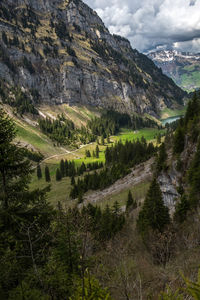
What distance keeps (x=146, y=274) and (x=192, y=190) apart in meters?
20.3

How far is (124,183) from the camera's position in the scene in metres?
82.3

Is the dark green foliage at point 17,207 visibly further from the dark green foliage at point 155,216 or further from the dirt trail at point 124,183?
the dirt trail at point 124,183

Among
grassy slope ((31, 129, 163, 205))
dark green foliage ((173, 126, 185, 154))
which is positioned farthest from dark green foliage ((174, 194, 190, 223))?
grassy slope ((31, 129, 163, 205))

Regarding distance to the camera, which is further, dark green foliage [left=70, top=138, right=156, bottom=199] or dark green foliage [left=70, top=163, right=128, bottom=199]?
dark green foliage [left=70, top=138, right=156, bottom=199]

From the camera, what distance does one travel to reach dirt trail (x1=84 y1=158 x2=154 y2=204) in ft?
254

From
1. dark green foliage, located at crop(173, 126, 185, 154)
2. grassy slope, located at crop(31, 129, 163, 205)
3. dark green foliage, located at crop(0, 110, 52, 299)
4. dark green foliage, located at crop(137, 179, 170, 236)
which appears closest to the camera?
dark green foliage, located at crop(0, 110, 52, 299)

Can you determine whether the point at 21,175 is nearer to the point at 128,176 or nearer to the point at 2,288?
the point at 2,288

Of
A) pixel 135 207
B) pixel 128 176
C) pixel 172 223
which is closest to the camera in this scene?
pixel 172 223

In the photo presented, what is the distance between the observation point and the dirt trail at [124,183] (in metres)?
77.4

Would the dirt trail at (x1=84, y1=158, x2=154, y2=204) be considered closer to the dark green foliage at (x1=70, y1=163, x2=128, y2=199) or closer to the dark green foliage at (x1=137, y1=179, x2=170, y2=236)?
the dark green foliage at (x1=70, y1=163, x2=128, y2=199)

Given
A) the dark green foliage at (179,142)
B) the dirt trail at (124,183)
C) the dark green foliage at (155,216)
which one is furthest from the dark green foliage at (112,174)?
the dark green foliage at (155,216)

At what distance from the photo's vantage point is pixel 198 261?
16.1m

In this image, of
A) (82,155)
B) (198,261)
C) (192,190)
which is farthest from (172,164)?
(82,155)

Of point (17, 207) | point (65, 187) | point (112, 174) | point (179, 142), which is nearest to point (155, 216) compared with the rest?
point (179, 142)
